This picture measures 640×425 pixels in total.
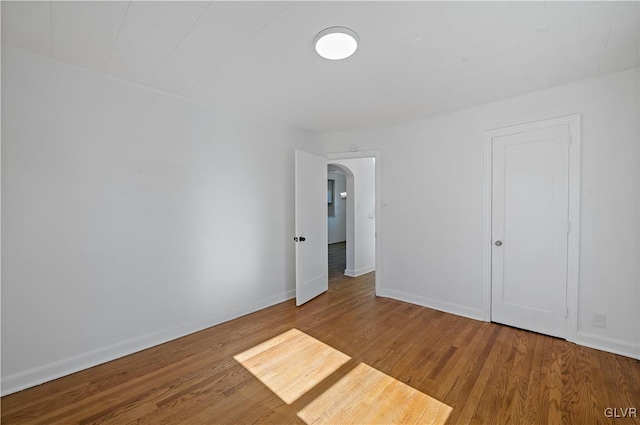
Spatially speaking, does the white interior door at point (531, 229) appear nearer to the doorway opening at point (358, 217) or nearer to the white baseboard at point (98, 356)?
the doorway opening at point (358, 217)

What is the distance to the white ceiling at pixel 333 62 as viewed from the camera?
1.59 meters

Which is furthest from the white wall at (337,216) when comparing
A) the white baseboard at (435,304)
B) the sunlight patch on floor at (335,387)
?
the sunlight patch on floor at (335,387)

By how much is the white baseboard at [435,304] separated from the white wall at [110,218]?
6.29 feet

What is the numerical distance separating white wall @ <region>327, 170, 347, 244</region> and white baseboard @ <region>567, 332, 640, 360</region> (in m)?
7.19

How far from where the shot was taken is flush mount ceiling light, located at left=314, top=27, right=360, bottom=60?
67.9 inches

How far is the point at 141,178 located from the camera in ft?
8.36

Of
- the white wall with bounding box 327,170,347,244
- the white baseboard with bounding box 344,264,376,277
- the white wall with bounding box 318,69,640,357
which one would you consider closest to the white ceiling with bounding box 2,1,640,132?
the white wall with bounding box 318,69,640,357

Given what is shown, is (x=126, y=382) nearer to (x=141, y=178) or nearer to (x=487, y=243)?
(x=141, y=178)

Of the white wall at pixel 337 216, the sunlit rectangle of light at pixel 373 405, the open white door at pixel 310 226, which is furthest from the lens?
the white wall at pixel 337 216

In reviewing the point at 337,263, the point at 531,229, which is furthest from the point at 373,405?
the point at 337,263

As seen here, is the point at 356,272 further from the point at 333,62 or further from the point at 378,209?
the point at 333,62

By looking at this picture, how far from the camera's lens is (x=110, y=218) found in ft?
7.80

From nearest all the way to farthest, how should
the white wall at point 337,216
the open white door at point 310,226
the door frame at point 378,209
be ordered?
the open white door at point 310,226 → the door frame at point 378,209 → the white wall at point 337,216

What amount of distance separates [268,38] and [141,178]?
1727mm
